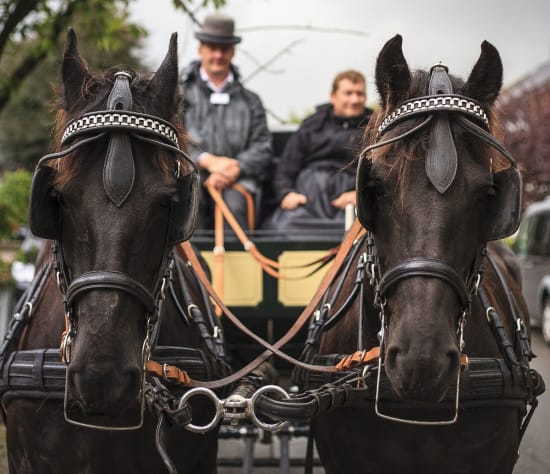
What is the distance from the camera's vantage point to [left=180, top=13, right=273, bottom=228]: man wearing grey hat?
16.4ft

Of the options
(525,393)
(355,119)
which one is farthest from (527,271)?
(525,393)

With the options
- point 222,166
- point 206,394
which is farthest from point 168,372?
point 222,166

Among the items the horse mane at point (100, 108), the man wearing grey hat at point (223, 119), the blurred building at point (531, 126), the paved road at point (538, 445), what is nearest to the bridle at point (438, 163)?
the horse mane at point (100, 108)

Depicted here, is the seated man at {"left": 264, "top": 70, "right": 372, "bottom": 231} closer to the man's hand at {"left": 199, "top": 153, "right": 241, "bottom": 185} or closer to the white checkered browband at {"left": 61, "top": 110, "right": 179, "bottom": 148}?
the man's hand at {"left": 199, "top": 153, "right": 241, "bottom": 185}

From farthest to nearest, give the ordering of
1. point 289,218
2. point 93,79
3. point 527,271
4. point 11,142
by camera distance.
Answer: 1. point 11,142
2. point 527,271
3. point 289,218
4. point 93,79

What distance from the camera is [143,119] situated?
2.43m

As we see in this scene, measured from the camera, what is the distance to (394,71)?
2568 mm

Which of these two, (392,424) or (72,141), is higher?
(72,141)

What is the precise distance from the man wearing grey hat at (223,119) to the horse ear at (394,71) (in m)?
2.41

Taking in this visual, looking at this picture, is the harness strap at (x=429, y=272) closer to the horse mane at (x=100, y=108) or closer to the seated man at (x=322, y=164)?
the horse mane at (x=100, y=108)

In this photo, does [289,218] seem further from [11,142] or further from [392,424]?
[11,142]

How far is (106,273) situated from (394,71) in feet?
3.77

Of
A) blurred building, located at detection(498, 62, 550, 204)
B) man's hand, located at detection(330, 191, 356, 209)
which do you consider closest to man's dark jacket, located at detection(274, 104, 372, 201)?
man's hand, located at detection(330, 191, 356, 209)

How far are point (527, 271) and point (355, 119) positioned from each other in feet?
29.6
